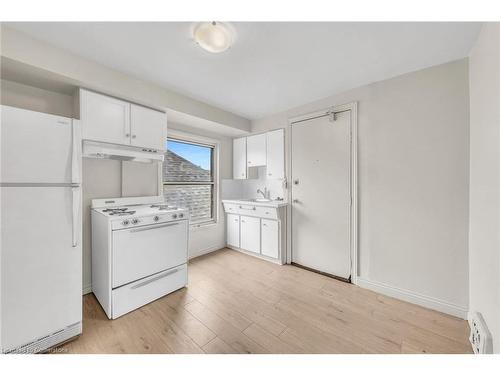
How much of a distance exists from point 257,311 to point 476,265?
1.79 m

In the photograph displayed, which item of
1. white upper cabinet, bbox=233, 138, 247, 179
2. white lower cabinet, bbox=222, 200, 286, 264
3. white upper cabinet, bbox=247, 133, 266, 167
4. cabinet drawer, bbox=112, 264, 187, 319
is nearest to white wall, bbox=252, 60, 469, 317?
white lower cabinet, bbox=222, 200, 286, 264

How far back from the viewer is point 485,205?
1332 millimetres

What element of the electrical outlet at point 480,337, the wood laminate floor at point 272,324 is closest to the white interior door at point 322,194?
the wood laminate floor at point 272,324

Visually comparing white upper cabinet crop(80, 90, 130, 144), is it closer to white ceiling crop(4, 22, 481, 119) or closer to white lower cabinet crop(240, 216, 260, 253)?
white ceiling crop(4, 22, 481, 119)

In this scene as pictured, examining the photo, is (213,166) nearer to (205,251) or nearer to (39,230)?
(205,251)

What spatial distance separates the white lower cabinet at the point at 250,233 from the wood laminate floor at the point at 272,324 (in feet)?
2.77

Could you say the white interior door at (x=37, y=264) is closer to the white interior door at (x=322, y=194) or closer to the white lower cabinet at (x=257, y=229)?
the white lower cabinet at (x=257, y=229)


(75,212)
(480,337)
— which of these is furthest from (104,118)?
(480,337)

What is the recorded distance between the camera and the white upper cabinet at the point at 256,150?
326 centimetres

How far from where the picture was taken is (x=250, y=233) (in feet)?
10.5

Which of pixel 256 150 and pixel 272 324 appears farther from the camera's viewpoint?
pixel 256 150

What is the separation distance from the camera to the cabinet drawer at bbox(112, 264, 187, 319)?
68.1 inches

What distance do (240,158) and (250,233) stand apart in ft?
4.46
